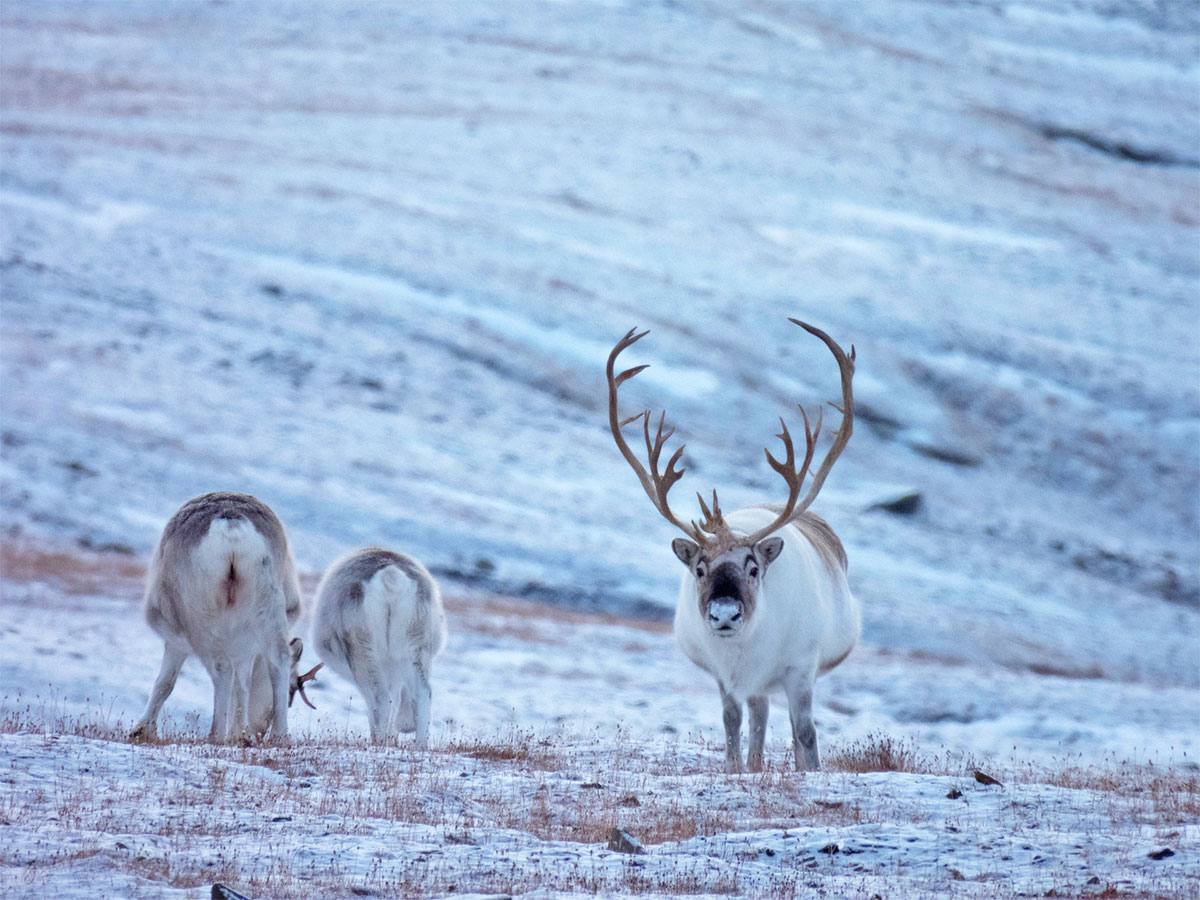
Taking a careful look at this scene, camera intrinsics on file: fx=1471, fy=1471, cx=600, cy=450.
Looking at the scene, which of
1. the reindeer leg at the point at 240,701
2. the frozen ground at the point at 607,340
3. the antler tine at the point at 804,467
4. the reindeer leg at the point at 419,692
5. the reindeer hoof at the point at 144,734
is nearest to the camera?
the reindeer hoof at the point at 144,734

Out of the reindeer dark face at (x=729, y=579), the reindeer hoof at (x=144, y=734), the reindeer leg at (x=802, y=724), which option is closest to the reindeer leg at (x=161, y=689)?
the reindeer hoof at (x=144, y=734)

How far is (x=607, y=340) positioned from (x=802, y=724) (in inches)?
1071

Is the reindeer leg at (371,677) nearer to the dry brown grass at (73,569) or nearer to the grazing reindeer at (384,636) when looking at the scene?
the grazing reindeer at (384,636)

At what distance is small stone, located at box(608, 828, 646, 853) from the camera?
7359 millimetres

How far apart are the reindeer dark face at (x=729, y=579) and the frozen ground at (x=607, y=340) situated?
108 cm

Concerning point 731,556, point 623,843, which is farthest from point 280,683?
point 623,843

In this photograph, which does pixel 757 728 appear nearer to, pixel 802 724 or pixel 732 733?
pixel 732 733

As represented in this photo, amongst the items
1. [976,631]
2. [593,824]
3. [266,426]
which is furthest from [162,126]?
[593,824]

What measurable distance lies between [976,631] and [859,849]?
2006 centimetres

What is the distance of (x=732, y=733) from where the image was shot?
1043cm

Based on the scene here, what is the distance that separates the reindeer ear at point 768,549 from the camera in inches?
408

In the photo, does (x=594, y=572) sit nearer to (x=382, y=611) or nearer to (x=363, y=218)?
(x=382, y=611)

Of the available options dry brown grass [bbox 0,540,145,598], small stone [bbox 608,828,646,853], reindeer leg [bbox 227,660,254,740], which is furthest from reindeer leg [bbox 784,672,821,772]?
dry brown grass [bbox 0,540,145,598]

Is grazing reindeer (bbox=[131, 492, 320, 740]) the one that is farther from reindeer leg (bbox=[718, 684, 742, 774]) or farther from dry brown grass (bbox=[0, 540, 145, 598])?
dry brown grass (bbox=[0, 540, 145, 598])
